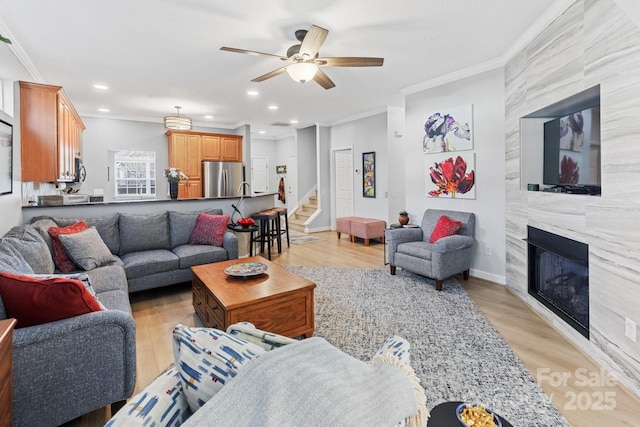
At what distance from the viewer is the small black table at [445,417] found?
3.74 ft

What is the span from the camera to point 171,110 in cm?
629

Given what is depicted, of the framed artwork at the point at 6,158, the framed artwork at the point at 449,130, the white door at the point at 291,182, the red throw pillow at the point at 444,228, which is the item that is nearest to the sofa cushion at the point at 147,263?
the framed artwork at the point at 6,158

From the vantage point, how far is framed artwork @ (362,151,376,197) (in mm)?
6949

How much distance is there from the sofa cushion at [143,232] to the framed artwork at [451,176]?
359 centimetres

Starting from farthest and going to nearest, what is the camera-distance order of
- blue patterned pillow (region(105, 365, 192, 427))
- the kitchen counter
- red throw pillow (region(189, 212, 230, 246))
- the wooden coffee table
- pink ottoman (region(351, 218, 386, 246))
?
pink ottoman (region(351, 218, 386, 246)), red throw pillow (region(189, 212, 230, 246)), the kitchen counter, the wooden coffee table, blue patterned pillow (region(105, 365, 192, 427))

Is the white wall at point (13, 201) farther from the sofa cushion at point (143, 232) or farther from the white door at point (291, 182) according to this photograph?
the white door at point (291, 182)

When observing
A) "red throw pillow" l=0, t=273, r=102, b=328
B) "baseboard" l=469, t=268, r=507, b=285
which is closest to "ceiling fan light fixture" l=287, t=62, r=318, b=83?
"red throw pillow" l=0, t=273, r=102, b=328

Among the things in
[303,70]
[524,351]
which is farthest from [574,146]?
[303,70]

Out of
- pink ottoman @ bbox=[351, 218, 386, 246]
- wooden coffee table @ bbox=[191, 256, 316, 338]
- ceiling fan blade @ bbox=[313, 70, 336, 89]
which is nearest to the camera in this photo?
wooden coffee table @ bbox=[191, 256, 316, 338]

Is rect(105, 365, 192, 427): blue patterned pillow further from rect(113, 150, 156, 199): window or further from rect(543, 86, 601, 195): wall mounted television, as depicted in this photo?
rect(113, 150, 156, 199): window

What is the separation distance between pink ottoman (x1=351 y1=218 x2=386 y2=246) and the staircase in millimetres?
2073

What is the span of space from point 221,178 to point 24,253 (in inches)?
201

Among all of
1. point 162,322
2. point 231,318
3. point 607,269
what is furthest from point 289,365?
point 162,322

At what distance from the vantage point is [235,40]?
3297 mm
